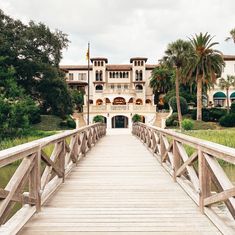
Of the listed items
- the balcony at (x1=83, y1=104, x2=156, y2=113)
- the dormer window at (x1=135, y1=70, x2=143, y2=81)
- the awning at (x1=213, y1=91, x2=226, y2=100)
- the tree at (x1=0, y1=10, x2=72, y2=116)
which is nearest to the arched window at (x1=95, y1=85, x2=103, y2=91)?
the dormer window at (x1=135, y1=70, x2=143, y2=81)

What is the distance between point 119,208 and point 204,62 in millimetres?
38121

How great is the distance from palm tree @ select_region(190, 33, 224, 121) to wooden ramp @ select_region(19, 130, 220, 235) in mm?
34285

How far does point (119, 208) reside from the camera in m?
5.05

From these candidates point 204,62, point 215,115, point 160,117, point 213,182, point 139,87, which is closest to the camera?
point 213,182

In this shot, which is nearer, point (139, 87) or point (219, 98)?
point (219, 98)

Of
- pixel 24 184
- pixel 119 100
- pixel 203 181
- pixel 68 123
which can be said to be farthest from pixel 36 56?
pixel 203 181

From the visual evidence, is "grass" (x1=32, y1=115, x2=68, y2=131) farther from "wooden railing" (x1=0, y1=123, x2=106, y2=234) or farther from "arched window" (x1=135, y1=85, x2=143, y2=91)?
"wooden railing" (x1=0, y1=123, x2=106, y2=234)

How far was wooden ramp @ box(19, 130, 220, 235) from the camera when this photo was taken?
4.13 meters

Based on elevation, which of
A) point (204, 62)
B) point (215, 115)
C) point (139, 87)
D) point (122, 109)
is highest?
point (204, 62)

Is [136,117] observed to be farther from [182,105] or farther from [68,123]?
[68,123]

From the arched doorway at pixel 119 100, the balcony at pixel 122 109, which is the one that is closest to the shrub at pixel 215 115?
the balcony at pixel 122 109

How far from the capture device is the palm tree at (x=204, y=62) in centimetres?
4062

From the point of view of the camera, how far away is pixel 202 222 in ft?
14.3

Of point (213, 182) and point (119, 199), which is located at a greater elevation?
point (213, 182)
